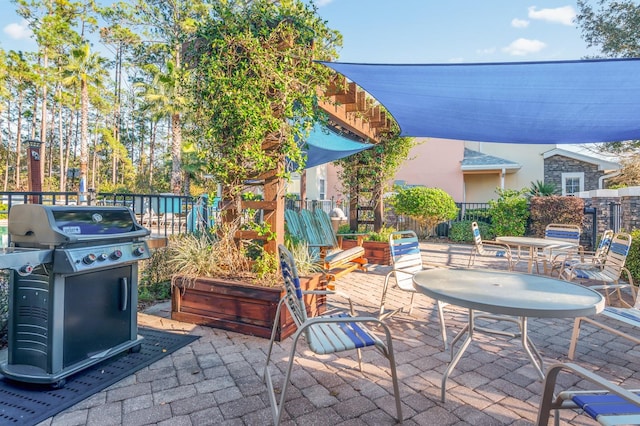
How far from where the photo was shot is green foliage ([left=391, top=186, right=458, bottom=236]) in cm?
998

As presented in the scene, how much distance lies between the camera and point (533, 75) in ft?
10.6

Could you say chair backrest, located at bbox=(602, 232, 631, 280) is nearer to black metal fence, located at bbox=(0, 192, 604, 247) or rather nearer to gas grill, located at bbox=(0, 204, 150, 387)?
black metal fence, located at bbox=(0, 192, 604, 247)

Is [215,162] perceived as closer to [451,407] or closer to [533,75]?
[451,407]

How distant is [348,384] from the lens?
2.30 metres

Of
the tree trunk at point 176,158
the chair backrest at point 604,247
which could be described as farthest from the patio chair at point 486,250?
the tree trunk at point 176,158

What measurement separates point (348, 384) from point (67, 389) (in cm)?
179

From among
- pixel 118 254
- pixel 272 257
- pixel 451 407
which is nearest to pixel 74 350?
pixel 118 254

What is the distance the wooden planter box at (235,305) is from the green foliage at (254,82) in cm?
103

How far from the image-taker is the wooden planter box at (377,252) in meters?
6.74

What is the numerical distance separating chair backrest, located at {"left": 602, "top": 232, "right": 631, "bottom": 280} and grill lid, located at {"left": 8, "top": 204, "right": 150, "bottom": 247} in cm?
484

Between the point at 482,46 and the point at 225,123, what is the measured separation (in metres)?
5.37

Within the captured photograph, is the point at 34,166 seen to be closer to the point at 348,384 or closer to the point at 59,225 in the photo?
the point at 59,225

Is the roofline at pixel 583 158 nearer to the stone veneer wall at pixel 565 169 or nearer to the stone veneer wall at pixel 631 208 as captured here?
the stone veneer wall at pixel 565 169

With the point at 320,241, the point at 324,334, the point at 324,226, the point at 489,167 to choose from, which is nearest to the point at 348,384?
the point at 324,334
